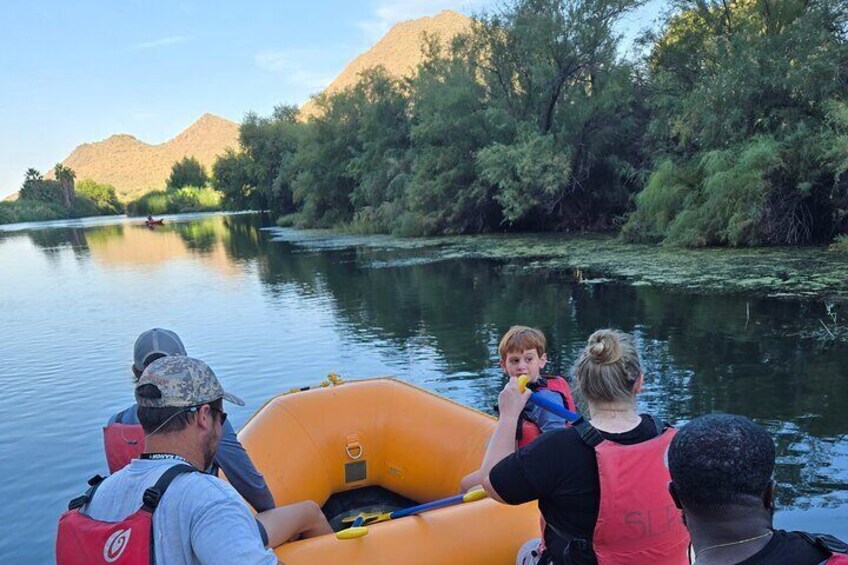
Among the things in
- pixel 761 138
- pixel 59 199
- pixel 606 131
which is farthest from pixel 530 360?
pixel 59 199

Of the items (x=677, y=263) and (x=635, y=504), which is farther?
(x=677, y=263)

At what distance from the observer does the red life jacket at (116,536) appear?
122cm

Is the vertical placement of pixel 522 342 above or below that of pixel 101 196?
below

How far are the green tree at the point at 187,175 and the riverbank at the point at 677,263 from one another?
68323 millimetres

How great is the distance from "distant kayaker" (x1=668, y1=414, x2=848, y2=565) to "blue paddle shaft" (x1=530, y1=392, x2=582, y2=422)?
35.7 inches

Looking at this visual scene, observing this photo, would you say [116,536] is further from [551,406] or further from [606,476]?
[551,406]

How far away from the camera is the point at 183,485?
4.11 feet

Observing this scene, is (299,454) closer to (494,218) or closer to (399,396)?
(399,396)

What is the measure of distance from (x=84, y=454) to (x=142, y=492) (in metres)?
4.73

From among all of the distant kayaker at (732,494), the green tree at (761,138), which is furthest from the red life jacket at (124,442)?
the green tree at (761,138)

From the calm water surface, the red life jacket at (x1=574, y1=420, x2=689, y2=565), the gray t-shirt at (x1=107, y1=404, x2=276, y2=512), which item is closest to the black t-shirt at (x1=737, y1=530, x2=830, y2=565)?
the red life jacket at (x1=574, y1=420, x2=689, y2=565)

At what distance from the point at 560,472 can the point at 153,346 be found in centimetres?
161

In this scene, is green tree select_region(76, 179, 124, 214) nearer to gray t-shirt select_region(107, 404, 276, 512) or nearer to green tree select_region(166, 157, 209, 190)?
green tree select_region(166, 157, 209, 190)

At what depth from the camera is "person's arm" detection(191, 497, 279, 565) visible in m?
1.23
